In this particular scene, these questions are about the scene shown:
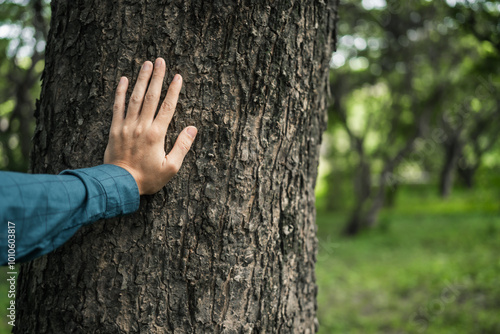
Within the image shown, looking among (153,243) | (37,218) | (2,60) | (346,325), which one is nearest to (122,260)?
(153,243)

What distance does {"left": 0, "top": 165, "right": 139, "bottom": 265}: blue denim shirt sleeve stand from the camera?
3.28 ft

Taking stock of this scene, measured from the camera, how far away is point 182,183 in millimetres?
1342

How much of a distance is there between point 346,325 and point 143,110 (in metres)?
4.66

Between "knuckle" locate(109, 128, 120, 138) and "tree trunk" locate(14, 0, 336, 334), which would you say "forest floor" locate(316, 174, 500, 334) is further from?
"knuckle" locate(109, 128, 120, 138)

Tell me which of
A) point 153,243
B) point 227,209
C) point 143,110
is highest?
point 143,110

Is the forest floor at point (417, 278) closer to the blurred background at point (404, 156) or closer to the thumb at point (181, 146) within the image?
the blurred background at point (404, 156)

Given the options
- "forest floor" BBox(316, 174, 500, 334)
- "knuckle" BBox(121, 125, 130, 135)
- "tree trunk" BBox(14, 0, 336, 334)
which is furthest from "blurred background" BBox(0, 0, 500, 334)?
"knuckle" BBox(121, 125, 130, 135)

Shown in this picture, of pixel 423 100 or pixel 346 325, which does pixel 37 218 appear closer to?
pixel 346 325

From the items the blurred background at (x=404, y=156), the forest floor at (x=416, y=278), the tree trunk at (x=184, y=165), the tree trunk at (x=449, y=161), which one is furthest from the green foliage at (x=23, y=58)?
the tree trunk at (x=449, y=161)

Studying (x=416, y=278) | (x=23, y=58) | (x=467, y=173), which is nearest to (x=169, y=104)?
(x=416, y=278)

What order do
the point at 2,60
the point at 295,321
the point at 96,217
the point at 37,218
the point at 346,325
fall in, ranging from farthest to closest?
the point at 2,60 → the point at 346,325 → the point at 295,321 → the point at 96,217 → the point at 37,218

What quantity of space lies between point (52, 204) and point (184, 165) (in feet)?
1.46

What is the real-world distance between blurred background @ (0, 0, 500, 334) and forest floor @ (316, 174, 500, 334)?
2cm

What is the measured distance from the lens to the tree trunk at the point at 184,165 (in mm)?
1313
